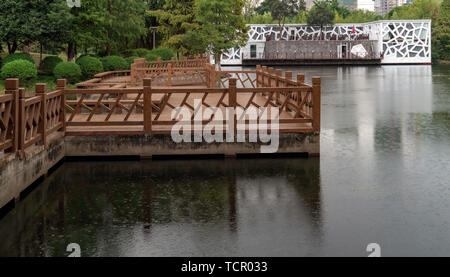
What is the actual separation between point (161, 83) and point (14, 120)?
19.6 metres

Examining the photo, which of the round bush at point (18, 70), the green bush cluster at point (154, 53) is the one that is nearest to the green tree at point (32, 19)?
the round bush at point (18, 70)

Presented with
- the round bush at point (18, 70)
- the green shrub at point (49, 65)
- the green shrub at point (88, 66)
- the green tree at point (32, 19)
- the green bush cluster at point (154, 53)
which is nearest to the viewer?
the round bush at point (18, 70)

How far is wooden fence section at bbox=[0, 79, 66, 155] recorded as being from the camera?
9.62 m

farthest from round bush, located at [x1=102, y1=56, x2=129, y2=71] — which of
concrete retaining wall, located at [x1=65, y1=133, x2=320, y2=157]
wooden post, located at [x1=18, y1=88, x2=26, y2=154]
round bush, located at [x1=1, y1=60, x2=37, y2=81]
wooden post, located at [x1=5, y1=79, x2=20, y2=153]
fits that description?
wooden post, located at [x1=5, y1=79, x2=20, y2=153]

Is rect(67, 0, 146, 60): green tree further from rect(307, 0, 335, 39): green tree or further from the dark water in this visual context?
rect(307, 0, 335, 39): green tree

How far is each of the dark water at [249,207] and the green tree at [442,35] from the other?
272 feet

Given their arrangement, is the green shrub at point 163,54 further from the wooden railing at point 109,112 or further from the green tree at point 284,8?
the green tree at point 284,8

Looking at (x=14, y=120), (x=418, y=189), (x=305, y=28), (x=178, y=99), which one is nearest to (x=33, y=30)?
(x=178, y=99)

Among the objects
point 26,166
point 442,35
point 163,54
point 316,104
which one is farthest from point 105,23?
point 442,35

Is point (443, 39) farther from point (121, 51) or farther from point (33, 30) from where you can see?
point (33, 30)

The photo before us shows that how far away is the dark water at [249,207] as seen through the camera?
739 cm

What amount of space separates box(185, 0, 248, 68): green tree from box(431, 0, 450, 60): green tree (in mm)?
48751

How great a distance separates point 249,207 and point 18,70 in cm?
2310

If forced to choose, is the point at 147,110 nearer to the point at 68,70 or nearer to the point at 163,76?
the point at 163,76
